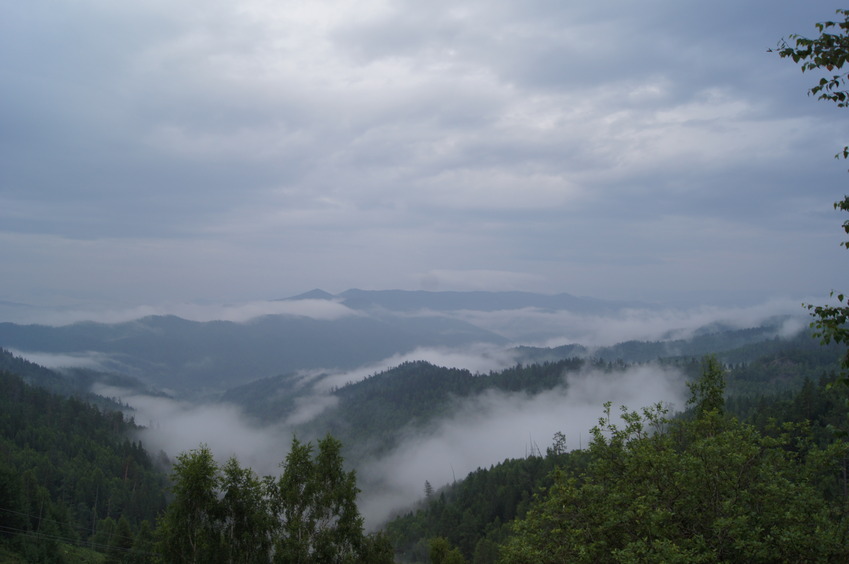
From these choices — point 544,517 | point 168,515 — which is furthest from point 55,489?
point 544,517

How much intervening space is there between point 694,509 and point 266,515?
17.1 m

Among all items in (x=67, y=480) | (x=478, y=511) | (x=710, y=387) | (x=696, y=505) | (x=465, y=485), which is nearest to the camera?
(x=696, y=505)

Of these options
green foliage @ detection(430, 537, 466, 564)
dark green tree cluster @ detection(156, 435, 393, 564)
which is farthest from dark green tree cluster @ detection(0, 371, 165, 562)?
dark green tree cluster @ detection(156, 435, 393, 564)

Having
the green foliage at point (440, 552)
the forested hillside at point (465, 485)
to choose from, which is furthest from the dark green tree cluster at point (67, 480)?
the green foliage at point (440, 552)

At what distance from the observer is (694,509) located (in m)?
13.5

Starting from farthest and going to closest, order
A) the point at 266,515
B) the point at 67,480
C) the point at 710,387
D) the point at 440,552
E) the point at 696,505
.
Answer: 1. the point at 67,480
2. the point at 440,552
3. the point at 710,387
4. the point at 266,515
5. the point at 696,505

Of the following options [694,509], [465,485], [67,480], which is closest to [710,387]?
[694,509]

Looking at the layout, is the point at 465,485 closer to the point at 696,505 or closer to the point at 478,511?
the point at 478,511

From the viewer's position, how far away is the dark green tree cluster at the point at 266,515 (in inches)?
854

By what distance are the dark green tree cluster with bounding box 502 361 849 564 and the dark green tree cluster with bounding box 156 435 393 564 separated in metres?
10.0

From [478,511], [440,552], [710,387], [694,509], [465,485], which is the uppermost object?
[710,387]

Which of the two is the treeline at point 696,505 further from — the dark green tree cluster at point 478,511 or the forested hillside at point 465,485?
the dark green tree cluster at point 478,511

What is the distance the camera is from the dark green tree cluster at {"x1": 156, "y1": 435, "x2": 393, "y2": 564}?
21.7 meters

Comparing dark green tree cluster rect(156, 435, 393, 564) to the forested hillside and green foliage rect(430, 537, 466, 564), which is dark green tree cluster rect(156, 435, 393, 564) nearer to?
the forested hillside
